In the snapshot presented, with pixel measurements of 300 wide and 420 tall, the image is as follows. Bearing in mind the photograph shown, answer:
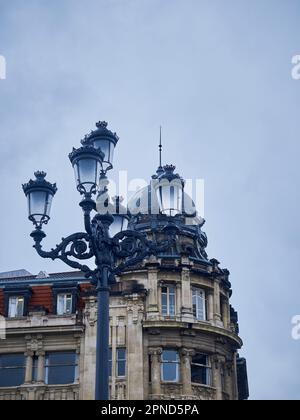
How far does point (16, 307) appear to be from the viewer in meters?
40.0

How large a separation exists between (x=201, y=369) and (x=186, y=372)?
5.27 feet

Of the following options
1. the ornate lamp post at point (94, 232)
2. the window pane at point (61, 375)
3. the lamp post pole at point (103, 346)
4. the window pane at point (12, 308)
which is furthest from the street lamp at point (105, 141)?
the window pane at point (12, 308)

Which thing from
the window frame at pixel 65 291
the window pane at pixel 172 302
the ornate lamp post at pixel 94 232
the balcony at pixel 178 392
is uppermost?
the window frame at pixel 65 291

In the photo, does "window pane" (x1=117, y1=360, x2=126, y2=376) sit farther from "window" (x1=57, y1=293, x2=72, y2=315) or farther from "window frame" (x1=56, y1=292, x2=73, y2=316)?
"window" (x1=57, y1=293, x2=72, y2=315)

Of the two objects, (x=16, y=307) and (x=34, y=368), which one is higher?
(x=16, y=307)

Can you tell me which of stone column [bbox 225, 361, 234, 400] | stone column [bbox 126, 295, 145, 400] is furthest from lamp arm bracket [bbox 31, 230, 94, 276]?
stone column [bbox 225, 361, 234, 400]

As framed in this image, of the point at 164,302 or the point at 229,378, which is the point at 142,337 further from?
the point at 229,378

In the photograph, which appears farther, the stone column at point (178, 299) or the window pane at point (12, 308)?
the window pane at point (12, 308)

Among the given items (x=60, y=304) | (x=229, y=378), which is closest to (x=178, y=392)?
(x=229, y=378)

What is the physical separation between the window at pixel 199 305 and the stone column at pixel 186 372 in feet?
7.10

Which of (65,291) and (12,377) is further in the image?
(65,291)

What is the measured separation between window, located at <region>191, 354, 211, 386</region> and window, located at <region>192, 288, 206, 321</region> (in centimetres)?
201

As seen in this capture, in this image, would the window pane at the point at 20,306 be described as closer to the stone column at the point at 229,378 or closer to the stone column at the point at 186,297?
the stone column at the point at 186,297

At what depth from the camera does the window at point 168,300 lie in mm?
38500
